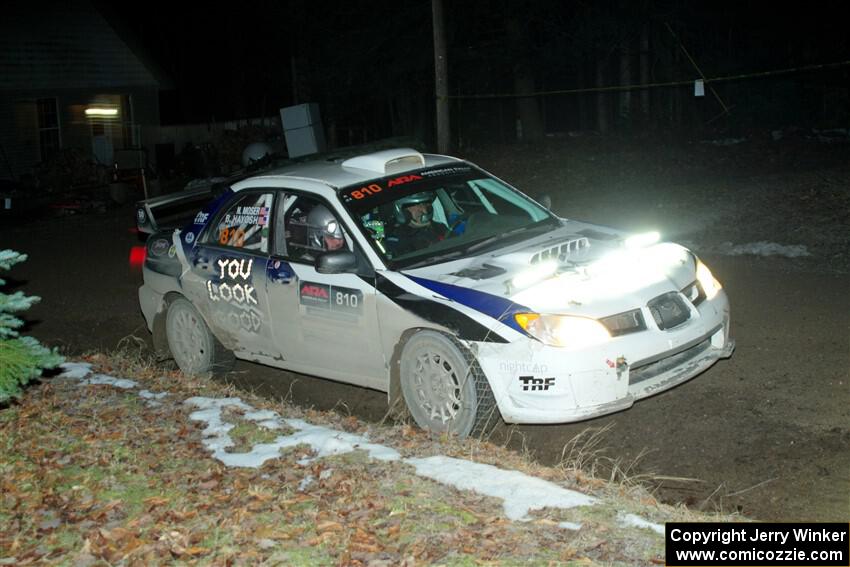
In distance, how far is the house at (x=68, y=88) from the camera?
26.9m

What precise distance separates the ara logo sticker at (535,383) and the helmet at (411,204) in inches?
74.4

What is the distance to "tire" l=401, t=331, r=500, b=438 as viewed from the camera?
6.35 metres

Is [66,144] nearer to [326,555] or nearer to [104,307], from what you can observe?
[104,307]

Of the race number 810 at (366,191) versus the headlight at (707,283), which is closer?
the headlight at (707,283)

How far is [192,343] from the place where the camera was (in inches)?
336

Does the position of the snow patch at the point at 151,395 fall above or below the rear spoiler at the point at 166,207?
below

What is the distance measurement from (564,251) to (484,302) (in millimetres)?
1059

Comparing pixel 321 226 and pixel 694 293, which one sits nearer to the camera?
pixel 694 293

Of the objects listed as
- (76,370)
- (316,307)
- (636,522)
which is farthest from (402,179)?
(636,522)

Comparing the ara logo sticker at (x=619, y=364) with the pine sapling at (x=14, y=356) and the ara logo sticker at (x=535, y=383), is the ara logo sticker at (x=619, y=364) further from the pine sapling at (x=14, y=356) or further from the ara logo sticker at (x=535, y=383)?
the pine sapling at (x=14, y=356)

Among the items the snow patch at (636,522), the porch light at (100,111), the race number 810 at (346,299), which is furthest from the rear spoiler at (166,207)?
the porch light at (100,111)

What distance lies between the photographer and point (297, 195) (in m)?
7.70

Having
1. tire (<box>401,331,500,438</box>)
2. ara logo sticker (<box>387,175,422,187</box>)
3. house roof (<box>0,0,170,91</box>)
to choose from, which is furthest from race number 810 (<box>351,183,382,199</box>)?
house roof (<box>0,0,170,91</box>)

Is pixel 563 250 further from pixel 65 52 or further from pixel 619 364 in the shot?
pixel 65 52
